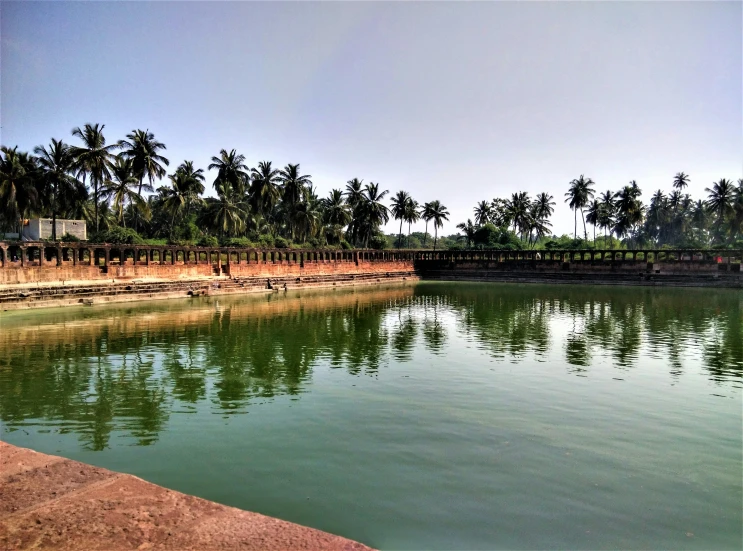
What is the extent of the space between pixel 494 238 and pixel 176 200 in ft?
142

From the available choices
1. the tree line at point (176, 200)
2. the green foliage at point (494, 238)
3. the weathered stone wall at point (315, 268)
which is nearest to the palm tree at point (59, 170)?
the tree line at point (176, 200)

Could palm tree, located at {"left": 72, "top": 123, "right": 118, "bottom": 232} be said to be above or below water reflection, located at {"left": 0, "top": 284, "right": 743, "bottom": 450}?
above

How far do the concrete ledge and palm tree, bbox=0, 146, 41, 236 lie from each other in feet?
158

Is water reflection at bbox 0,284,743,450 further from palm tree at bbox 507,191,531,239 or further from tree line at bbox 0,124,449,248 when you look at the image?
palm tree at bbox 507,191,531,239

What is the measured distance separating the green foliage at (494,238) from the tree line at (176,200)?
35.9 ft

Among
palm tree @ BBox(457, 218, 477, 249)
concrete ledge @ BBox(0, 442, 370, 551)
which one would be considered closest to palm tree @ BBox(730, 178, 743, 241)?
palm tree @ BBox(457, 218, 477, 249)

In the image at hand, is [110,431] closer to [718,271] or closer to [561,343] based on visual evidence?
[561,343]

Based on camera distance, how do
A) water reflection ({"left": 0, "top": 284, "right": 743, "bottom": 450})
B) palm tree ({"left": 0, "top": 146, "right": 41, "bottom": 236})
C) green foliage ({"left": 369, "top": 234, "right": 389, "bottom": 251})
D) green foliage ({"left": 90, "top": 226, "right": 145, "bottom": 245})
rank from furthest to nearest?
green foliage ({"left": 369, "top": 234, "right": 389, "bottom": 251})
palm tree ({"left": 0, "top": 146, "right": 41, "bottom": 236})
green foliage ({"left": 90, "top": 226, "right": 145, "bottom": 245})
water reflection ({"left": 0, "top": 284, "right": 743, "bottom": 450})

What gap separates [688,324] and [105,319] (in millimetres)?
23868

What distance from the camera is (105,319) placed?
21125 millimetres

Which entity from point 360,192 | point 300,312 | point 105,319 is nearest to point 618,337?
point 300,312

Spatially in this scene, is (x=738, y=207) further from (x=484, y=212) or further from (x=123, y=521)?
(x=123, y=521)

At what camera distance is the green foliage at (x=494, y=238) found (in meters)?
72.3

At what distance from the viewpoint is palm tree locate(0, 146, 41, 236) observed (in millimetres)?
44219
